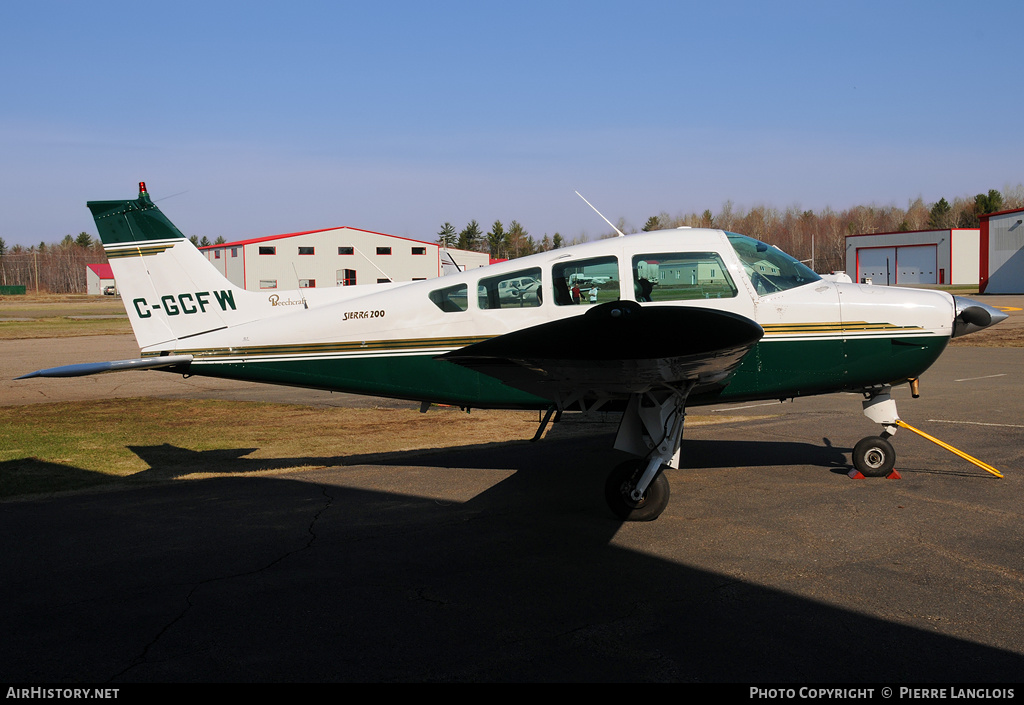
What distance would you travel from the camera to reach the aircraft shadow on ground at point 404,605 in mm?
4000

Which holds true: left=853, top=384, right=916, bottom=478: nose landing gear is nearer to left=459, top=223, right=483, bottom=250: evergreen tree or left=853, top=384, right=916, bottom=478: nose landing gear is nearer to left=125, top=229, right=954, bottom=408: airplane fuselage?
left=125, top=229, right=954, bottom=408: airplane fuselage

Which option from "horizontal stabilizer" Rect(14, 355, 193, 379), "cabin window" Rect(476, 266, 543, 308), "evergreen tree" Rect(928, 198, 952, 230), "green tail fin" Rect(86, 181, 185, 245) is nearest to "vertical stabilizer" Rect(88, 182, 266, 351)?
"green tail fin" Rect(86, 181, 185, 245)

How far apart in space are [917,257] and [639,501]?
83135 millimetres

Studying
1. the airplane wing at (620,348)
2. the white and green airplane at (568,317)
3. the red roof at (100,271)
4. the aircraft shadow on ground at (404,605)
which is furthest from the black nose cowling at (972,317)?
the red roof at (100,271)

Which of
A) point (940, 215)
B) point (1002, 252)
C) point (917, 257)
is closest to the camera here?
point (1002, 252)

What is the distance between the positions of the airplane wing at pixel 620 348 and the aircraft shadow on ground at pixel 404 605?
4.40ft

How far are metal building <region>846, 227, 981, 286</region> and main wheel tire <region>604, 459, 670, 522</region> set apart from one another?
240ft

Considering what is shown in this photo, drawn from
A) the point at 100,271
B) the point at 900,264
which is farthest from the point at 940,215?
the point at 100,271

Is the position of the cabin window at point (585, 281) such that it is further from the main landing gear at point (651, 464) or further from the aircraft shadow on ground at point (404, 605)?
the aircraft shadow on ground at point (404, 605)

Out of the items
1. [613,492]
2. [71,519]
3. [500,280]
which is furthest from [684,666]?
[71,519]

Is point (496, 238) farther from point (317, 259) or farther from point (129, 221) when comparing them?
point (129, 221)

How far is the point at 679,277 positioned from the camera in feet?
23.7

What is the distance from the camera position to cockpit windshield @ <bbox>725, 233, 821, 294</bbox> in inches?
289

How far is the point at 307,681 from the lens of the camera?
3.88 meters
